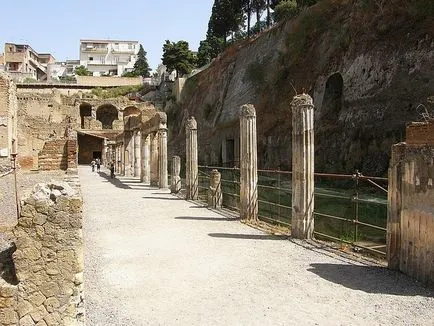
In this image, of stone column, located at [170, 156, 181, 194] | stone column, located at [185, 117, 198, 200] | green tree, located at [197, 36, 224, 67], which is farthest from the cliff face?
green tree, located at [197, 36, 224, 67]

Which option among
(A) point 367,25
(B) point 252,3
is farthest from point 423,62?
(B) point 252,3

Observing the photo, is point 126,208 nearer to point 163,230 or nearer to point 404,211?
point 163,230

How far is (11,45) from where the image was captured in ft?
273

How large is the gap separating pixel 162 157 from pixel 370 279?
16048 mm

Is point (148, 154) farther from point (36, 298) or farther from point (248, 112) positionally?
point (36, 298)

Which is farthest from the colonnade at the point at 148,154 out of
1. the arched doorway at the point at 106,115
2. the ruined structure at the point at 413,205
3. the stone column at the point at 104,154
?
the arched doorway at the point at 106,115

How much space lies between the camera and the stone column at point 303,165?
960 centimetres

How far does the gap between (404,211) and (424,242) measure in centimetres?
64

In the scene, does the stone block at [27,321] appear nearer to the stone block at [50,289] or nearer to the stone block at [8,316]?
the stone block at [8,316]

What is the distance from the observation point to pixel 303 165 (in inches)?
377

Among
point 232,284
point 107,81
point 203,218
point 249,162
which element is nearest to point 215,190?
point 203,218

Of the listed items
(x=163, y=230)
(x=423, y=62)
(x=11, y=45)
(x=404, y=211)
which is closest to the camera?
(x=404, y=211)

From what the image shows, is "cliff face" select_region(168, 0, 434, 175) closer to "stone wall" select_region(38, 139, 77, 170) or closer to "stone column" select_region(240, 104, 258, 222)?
"stone column" select_region(240, 104, 258, 222)

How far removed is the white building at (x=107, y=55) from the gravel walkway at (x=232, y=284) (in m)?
101
